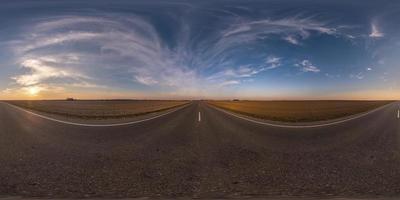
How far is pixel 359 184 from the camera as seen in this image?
22.0 ft

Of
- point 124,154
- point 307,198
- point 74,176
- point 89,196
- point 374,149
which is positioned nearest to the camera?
point 307,198

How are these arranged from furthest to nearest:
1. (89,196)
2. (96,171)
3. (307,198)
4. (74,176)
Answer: (96,171) < (74,176) < (89,196) < (307,198)

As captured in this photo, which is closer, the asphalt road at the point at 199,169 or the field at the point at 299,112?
the asphalt road at the point at 199,169

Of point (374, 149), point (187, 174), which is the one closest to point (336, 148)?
point (374, 149)

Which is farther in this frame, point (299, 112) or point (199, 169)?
point (299, 112)

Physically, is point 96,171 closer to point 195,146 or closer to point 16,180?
point 16,180

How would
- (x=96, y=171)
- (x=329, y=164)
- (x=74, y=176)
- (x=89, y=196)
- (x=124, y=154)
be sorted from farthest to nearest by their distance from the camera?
1. (x=124, y=154)
2. (x=329, y=164)
3. (x=96, y=171)
4. (x=74, y=176)
5. (x=89, y=196)

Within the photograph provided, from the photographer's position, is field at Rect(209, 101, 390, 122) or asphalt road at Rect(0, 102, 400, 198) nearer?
asphalt road at Rect(0, 102, 400, 198)

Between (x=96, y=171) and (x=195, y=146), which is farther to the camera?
(x=195, y=146)

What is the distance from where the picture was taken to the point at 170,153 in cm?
1090

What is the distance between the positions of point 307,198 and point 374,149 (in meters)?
7.71

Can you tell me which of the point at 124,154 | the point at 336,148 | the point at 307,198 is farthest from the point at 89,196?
the point at 336,148

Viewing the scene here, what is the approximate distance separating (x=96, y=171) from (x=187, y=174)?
2084 mm

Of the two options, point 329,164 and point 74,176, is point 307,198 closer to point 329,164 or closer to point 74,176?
point 329,164
